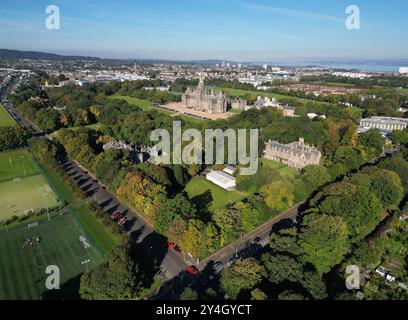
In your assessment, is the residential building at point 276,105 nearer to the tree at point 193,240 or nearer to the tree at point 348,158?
the tree at point 348,158

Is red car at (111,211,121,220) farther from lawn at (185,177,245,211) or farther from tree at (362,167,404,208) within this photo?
tree at (362,167,404,208)

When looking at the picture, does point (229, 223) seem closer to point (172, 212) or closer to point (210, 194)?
point (172, 212)

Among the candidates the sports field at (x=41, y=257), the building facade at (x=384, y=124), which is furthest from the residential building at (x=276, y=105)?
the sports field at (x=41, y=257)

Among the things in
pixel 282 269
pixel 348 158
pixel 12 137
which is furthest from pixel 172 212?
pixel 12 137

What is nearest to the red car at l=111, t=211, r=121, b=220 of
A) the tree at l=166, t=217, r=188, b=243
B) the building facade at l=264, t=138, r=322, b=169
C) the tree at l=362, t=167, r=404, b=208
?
the tree at l=166, t=217, r=188, b=243
